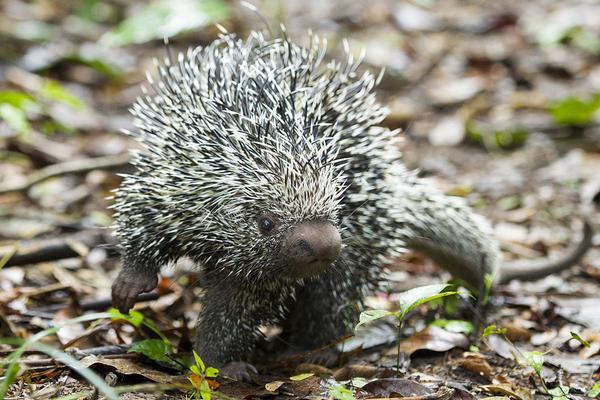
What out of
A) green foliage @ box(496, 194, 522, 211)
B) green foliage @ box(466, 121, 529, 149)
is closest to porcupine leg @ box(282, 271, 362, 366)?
green foliage @ box(496, 194, 522, 211)

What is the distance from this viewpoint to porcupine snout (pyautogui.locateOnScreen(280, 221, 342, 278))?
4.00 meters

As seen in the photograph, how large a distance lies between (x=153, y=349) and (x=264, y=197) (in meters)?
1.15

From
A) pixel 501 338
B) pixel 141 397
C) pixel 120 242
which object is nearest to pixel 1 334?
pixel 120 242

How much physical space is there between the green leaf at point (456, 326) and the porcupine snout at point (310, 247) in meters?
1.34

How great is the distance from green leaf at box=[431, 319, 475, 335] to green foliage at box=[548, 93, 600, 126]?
476 centimetres

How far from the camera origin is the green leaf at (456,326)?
5.04 m

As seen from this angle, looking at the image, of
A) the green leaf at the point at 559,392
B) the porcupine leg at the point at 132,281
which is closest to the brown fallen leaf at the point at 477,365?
the green leaf at the point at 559,392

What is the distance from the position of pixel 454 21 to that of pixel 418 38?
988 mm

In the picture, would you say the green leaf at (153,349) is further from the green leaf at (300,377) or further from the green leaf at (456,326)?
the green leaf at (456,326)

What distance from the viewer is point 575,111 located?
9.12 meters

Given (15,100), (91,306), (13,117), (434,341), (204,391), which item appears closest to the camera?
(204,391)

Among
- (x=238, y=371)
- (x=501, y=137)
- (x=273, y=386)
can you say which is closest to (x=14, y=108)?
(x=238, y=371)

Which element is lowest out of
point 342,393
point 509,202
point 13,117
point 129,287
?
point 509,202

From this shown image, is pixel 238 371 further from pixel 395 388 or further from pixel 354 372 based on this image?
pixel 395 388
